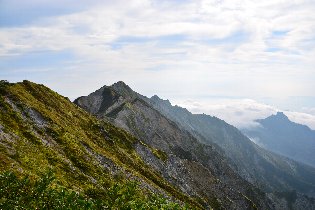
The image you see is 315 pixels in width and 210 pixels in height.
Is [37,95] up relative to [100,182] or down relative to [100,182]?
up

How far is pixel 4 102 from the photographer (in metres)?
89.7

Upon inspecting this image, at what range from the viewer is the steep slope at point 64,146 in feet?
219

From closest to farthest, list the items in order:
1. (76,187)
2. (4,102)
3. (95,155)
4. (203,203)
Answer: (76,187) < (4,102) < (95,155) < (203,203)

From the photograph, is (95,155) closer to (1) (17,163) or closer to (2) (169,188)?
(2) (169,188)

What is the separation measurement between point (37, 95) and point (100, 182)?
4713 centimetres

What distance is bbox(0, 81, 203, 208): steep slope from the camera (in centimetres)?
6675

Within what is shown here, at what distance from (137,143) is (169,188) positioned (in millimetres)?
28138

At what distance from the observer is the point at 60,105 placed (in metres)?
123

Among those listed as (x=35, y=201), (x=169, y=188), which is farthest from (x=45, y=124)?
(x=35, y=201)

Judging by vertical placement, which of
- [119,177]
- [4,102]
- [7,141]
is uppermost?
[4,102]

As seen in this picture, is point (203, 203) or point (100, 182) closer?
point (100, 182)

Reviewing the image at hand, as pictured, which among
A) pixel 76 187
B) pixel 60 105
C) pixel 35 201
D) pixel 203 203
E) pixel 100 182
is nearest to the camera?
pixel 35 201

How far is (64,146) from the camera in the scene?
292 ft

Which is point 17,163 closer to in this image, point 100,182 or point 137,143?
point 100,182
